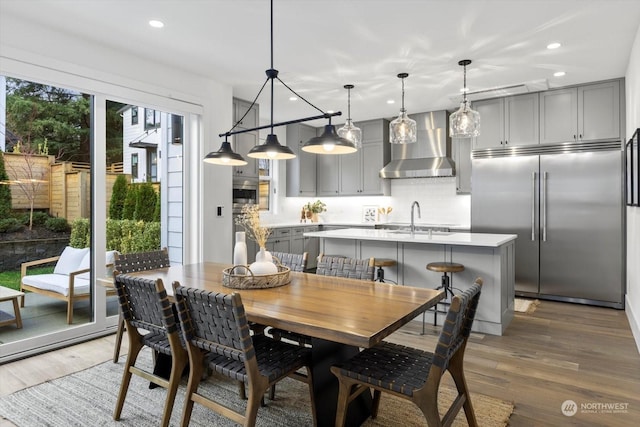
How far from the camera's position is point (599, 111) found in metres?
4.77

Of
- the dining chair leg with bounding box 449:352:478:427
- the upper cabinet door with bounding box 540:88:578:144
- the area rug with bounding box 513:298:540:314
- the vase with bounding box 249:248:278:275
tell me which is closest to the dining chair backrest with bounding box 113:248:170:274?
the vase with bounding box 249:248:278:275

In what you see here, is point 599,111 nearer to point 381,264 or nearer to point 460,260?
point 460,260

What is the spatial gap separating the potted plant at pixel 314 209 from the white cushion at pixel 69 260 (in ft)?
14.0

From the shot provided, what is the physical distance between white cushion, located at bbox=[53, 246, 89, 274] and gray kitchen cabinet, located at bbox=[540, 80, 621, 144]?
17.7ft

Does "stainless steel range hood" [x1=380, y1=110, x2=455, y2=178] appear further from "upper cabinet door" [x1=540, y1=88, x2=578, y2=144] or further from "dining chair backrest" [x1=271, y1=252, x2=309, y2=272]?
"dining chair backrest" [x1=271, y1=252, x2=309, y2=272]

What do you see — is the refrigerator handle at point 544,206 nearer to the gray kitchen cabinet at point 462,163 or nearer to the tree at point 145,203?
the gray kitchen cabinet at point 462,163

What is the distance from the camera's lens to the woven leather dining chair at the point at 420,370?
1.63m

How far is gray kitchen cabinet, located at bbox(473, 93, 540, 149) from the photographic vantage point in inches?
203

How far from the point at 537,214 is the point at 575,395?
2.98 metres

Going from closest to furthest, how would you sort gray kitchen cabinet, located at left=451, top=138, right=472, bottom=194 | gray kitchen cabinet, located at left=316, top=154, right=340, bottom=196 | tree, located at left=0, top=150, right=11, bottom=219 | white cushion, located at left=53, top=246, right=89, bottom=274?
tree, located at left=0, top=150, right=11, bottom=219 < white cushion, located at left=53, top=246, right=89, bottom=274 < gray kitchen cabinet, located at left=451, top=138, right=472, bottom=194 < gray kitchen cabinet, located at left=316, top=154, right=340, bottom=196

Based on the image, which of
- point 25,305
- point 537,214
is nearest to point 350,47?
point 537,214

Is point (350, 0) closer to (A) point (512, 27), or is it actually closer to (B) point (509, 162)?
(A) point (512, 27)

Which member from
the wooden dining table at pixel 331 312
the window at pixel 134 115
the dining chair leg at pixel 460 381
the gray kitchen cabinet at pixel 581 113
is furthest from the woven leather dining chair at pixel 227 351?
the gray kitchen cabinet at pixel 581 113

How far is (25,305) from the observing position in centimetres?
335
